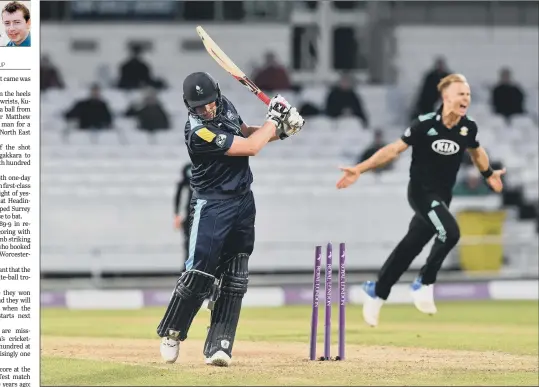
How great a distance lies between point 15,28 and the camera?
7590 millimetres

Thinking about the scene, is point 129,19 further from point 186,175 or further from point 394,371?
point 394,371

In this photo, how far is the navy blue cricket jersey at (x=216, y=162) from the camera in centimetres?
802

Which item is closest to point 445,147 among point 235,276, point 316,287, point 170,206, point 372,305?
point 372,305

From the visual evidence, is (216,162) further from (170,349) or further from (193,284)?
(170,349)

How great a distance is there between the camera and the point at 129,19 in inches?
841

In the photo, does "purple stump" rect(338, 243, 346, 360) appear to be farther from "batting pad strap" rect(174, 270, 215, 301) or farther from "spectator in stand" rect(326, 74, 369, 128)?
"spectator in stand" rect(326, 74, 369, 128)

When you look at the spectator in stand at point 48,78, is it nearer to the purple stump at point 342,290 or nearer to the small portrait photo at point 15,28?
the purple stump at point 342,290

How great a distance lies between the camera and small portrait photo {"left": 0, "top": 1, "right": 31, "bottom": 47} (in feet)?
24.8

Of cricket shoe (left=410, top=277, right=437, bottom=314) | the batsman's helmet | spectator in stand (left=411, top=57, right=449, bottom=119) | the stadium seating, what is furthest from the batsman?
spectator in stand (left=411, top=57, right=449, bottom=119)

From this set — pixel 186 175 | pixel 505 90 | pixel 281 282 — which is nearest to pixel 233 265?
pixel 186 175

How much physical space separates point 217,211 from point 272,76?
11441 mm

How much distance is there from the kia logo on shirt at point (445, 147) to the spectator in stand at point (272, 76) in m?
9.39

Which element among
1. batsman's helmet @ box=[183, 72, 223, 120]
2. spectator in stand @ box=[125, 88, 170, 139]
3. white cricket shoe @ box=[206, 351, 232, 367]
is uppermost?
spectator in stand @ box=[125, 88, 170, 139]

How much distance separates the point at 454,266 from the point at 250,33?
20.8 ft
